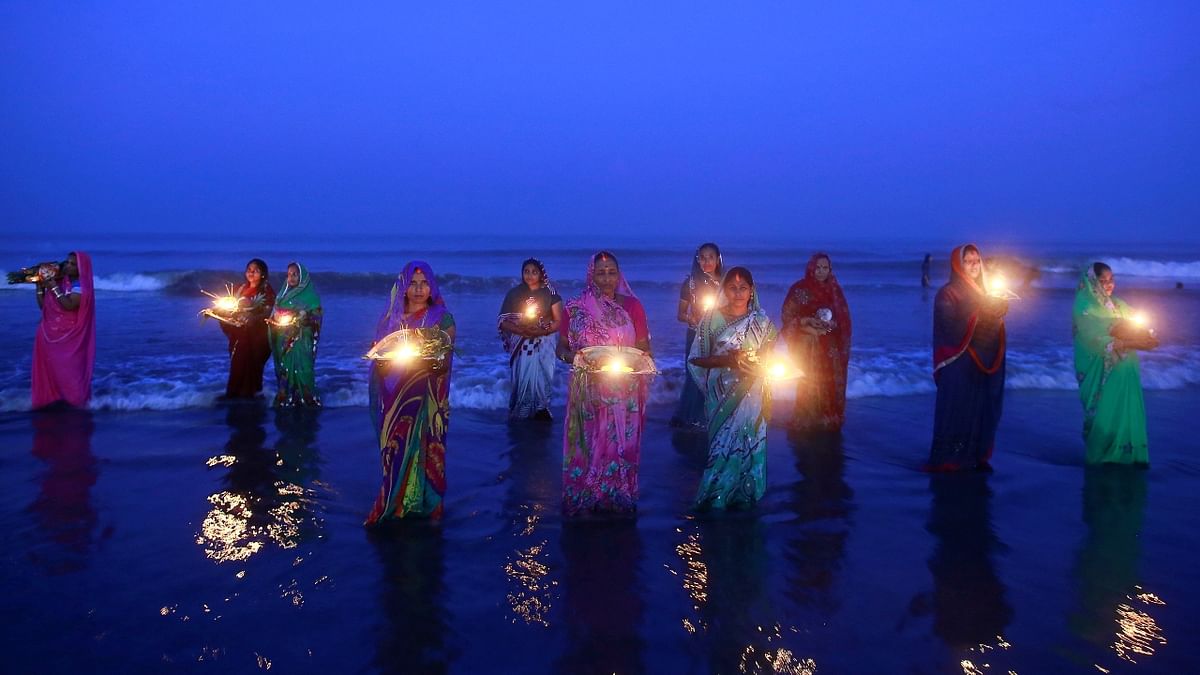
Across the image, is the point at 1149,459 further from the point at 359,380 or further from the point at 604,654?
the point at 359,380

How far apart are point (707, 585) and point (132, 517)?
147 inches

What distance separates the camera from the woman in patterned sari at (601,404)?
187 inches

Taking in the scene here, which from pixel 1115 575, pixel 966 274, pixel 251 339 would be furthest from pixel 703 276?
pixel 251 339

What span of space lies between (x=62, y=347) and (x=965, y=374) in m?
8.58

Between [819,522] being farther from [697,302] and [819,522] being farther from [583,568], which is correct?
[697,302]

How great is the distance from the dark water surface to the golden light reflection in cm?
1

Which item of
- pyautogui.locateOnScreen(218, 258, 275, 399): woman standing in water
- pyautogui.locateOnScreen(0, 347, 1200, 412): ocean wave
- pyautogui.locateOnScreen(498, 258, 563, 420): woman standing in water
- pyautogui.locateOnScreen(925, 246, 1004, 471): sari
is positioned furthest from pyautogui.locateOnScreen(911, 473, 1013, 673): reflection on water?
pyautogui.locateOnScreen(218, 258, 275, 399): woman standing in water

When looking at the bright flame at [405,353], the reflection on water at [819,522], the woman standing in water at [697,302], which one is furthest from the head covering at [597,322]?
the woman standing in water at [697,302]

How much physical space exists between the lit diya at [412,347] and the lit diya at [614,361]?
83cm

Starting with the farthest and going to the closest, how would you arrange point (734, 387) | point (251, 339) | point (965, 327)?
point (251, 339), point (965, 327), point (734, 387)

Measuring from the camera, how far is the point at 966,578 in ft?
14.0

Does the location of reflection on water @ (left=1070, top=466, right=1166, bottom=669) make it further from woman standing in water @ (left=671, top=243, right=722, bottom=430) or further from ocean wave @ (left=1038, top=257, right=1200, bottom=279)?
ocean wave @ (left=1038, top=257, right=1200, bottom=279)

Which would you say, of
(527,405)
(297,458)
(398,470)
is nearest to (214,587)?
(398,470)

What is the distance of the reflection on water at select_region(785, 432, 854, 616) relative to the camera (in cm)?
416
